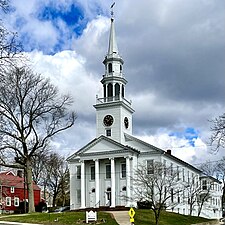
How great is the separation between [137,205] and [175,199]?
962 cm

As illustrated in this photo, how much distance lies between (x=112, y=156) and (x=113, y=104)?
318 inches

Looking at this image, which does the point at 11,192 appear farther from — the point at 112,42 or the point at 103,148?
the point at 112,42

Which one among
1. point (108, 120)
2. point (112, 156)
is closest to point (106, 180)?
point (112, 156)

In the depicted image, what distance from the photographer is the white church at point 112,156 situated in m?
55.2

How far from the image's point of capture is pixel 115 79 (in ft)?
201

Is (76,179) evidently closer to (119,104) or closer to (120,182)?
(120,182)

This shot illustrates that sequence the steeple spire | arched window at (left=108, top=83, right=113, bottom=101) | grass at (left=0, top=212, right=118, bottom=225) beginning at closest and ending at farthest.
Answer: grass at (left=0, top=212, right=118, bottom=225) < arched window at (left=108, top=83, right=113, bottom=101) < the steeple spire

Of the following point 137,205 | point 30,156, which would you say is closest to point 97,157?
point 137,205

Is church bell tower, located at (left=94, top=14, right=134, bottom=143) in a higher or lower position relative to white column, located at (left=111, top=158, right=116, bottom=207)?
higher

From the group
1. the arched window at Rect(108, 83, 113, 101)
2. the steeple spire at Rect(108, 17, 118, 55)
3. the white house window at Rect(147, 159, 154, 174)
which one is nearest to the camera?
the white house window at Rect(147, 159, 154, 174)

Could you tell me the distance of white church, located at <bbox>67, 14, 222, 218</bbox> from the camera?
55.2m

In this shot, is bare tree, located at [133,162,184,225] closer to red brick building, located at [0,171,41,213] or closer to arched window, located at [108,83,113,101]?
arched window, located at [108,83,113,101]

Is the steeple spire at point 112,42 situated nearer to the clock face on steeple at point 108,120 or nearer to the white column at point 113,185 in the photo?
the clock face on steeple at point 108,120

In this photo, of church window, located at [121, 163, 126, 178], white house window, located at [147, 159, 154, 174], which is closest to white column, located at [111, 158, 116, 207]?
church window, located at [121, 163, 126, 178]
